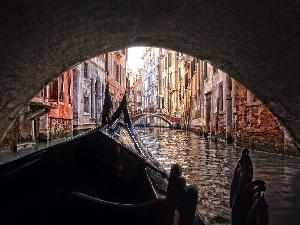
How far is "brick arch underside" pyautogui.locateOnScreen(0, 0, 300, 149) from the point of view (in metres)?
2.67

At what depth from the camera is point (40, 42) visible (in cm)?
313

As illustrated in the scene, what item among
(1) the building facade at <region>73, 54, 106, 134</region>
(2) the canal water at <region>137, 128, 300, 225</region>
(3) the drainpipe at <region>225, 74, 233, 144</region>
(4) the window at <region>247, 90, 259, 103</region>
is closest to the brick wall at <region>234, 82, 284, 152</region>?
(4) the window at <region>247, 90, 259, 103</region>

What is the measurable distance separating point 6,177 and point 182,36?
6.60ft

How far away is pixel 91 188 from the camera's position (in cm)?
297

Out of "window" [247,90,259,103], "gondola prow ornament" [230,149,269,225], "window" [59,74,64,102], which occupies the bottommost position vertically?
"gondola prow ornament" [230,149,269,225]

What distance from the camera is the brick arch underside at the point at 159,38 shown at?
105 inches

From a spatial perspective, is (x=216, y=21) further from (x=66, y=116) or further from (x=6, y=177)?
(x=66, y=116)

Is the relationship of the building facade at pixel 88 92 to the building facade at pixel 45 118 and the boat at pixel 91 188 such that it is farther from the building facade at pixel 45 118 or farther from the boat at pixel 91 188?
the boat at pixel 91 188

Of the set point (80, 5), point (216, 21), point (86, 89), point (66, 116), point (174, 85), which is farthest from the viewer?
point (174, 85)

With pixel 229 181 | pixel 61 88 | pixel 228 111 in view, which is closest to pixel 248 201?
pixel 229 181

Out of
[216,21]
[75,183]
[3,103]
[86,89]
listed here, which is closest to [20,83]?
[3,103]

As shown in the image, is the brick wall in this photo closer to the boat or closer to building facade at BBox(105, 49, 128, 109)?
the boat

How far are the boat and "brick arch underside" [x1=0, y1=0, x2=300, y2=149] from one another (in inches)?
34.3

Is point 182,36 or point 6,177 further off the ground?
point 182,36
